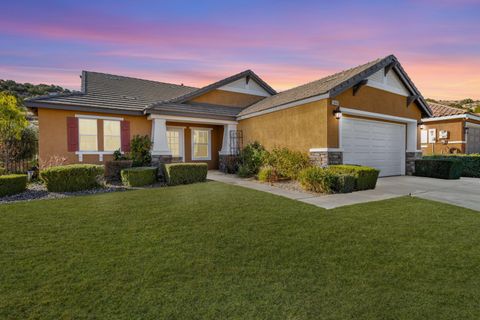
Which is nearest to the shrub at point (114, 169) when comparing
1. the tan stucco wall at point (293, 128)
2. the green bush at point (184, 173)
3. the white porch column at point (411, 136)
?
the green bush at point (184, 173)

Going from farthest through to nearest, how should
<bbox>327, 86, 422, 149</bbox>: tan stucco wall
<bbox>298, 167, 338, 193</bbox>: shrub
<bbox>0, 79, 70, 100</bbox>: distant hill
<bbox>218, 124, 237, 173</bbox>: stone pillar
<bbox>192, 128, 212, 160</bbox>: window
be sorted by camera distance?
<bbox>0, 79, 70, 100</bbox>: distant hill
<bbox>192, 128, 212, 160</bbox>: window
<bbox>218, 124, 237, 173</bbox>: stone pillar
<bbox>327, 86, 422, 149</bbox>: tan stucco wall
<bbox>298, 167, 338, 193</bbox>: shrub

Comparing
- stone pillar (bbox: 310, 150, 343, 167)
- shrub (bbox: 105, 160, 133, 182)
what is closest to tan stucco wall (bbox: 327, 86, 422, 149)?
stone pillar (bbox: 310, 150, 343, 167)

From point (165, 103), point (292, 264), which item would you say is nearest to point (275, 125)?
point (165, 103)

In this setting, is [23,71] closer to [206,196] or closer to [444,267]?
[206,196]

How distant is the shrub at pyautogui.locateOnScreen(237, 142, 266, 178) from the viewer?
1183 centimetres

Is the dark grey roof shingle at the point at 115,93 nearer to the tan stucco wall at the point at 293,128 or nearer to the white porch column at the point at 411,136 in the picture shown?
the tan stucco wall at the point at 293,128

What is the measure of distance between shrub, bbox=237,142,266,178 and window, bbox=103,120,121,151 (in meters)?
6.09

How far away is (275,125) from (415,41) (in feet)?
22.6

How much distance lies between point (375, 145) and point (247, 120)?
672 cm

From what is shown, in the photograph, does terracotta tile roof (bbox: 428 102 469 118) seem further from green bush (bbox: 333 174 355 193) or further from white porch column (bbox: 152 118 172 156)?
white porch column (bbox: 152 118 172 156)

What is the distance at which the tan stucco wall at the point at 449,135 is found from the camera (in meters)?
17.8

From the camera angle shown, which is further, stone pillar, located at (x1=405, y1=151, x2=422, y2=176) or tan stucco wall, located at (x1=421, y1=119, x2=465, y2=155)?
tan stucco wall, located at (x1=421, y1=119, x2=465, y2=155)

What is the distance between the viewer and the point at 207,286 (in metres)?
2.90

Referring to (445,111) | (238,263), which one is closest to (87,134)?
(238,263)
